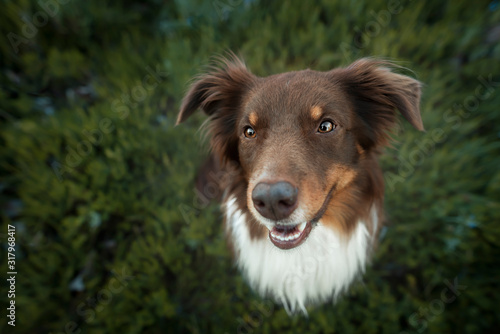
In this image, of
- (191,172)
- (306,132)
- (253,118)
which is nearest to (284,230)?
(306,132)

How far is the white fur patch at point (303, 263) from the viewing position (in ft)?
8.76

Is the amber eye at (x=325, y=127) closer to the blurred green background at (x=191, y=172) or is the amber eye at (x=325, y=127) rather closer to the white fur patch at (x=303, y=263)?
the white fur patch at (x=303, y=263)

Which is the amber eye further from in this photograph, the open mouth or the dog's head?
the open mouth

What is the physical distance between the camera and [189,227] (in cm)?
354

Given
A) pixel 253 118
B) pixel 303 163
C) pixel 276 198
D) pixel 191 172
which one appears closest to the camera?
pixel 276 198

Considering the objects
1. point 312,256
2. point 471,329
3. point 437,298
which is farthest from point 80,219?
point 471,329

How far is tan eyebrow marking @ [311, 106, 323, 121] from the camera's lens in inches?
85.9

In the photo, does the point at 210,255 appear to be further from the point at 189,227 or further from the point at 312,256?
the point at 312,256

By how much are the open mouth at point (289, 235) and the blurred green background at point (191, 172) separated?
4.20 feet

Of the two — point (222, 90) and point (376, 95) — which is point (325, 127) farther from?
point (222, 90)

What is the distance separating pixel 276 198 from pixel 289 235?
457 millimetres

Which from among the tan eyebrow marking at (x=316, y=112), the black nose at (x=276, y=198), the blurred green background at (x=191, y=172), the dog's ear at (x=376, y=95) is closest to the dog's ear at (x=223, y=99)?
the tan eyebrow marking at (x=316, y=112)

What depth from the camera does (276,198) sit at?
1.83 m

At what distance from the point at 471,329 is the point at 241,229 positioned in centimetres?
252
